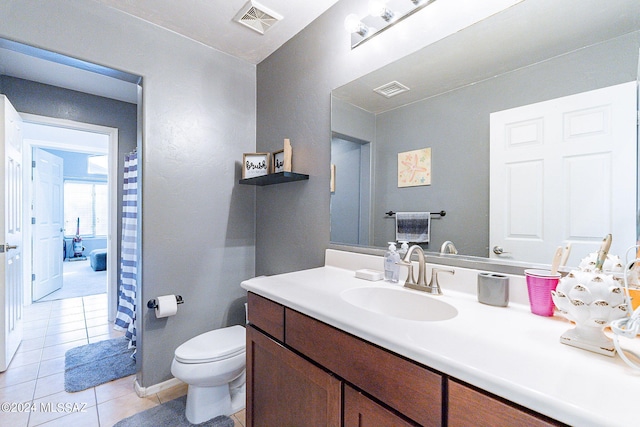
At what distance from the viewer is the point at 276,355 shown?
3.64ft

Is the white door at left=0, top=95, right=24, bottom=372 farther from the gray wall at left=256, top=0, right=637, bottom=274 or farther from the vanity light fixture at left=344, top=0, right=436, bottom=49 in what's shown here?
the vanity light fixture at left=344, top=0, right=436, bottom=49

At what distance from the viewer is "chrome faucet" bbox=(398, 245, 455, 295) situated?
1.14 meters

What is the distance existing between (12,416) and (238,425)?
51.0 inches

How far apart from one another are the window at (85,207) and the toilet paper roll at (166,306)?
632 centimetres

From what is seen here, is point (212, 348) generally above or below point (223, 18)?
below

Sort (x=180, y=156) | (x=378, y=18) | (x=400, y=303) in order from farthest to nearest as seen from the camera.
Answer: (x=180, y=156) < (x=378, y=18) < (x=400, y=303)

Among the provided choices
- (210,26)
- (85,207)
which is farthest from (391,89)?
(85,207)

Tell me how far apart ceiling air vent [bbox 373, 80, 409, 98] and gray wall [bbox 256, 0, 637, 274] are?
116 mm

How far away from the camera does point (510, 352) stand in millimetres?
632

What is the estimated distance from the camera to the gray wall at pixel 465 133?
2.96 feet

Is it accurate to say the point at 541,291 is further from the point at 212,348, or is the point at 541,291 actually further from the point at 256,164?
the point at 256,164

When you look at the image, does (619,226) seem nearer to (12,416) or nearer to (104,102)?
(12,416)

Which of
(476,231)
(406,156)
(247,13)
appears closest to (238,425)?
(476,231)

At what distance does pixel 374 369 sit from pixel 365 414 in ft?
0.45
